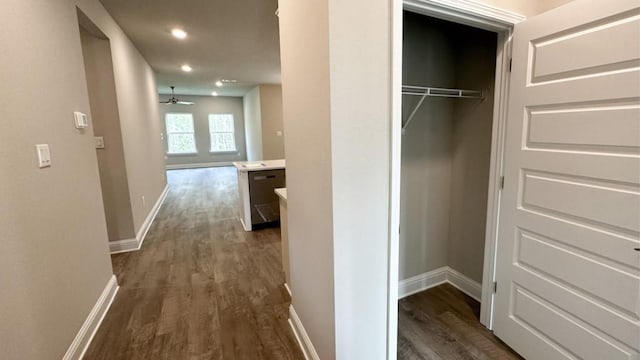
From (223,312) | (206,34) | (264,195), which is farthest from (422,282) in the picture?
(206,34)

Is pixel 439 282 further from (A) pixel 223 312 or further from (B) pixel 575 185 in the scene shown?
(A) pixel 223 312

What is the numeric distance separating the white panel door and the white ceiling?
8.19ft

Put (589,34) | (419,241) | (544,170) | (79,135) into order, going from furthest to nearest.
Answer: (419,241)
(79,135)
(544,170)
(589,34)

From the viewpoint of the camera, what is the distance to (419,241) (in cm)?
243

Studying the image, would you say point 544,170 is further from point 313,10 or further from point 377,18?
point 313,10

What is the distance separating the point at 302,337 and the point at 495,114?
185 centimetres

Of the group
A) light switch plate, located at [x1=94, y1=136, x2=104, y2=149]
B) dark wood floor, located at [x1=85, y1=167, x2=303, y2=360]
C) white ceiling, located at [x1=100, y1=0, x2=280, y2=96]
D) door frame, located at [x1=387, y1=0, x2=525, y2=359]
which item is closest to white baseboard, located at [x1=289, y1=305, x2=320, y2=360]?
dark wood floor, located at [x1=85, y1=167, x2=303, y2=360]

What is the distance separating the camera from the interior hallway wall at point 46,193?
1.29m

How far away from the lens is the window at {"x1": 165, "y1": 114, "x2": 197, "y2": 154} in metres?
10.5

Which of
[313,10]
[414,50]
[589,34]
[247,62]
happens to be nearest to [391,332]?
[313,10]

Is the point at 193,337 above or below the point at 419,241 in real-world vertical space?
below

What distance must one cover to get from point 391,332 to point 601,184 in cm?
122

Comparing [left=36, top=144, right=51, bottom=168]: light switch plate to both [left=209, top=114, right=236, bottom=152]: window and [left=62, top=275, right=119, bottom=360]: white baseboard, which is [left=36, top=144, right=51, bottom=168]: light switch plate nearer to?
[left=62, top=275, right=119, bottom=360]: white baseboard

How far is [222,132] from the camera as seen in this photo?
11195 millimetres
